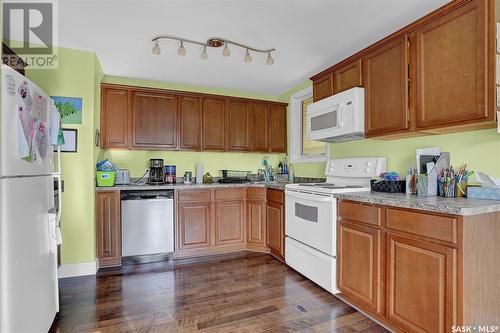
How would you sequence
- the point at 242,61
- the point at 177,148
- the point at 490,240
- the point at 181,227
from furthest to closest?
the point at 177,148, the point at 181,227, the point at 242,61, the point at 490,240

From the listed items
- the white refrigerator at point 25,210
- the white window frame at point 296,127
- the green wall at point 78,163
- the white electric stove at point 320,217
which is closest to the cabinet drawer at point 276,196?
the white electric stove at point 320,217

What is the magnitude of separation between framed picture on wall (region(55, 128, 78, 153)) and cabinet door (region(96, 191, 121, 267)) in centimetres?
51

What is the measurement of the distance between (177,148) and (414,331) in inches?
116

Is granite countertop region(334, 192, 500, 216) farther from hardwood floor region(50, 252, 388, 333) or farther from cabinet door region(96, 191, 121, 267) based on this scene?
cabinet door region(96, 191, 121, 267)

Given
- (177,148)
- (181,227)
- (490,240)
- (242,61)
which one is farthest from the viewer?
(177,148)

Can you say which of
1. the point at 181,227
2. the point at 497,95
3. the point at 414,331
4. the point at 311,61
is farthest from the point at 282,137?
the point at 414,331

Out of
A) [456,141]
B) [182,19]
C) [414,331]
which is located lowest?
[414,331]

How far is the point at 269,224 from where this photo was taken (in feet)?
10.7

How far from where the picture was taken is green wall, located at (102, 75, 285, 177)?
3.45m

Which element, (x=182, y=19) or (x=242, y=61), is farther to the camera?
(x=242, y=61)

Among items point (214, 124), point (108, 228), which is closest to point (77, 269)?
point (108, 228)

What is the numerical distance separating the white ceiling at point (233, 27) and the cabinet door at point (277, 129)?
92 cm

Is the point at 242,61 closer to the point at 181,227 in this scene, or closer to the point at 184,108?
the point at 184,108

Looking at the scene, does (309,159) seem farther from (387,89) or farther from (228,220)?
(387,89)
